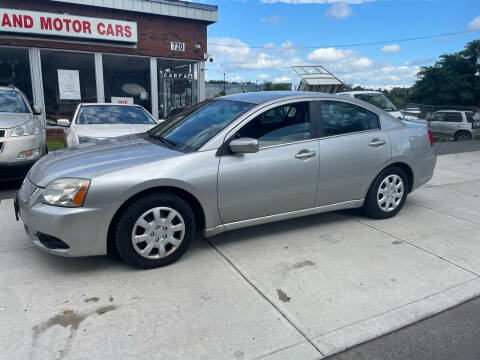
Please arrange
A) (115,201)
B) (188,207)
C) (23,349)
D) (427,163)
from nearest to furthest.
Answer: (23,349) < (115,201) < (188,207) < (427,163)

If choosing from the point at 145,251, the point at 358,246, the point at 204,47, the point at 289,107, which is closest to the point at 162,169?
the point at 145,251

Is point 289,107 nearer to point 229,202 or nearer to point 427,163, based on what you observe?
point 229,202

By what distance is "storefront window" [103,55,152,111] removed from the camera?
13922mm

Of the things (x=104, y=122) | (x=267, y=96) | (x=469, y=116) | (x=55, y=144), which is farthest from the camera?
(x=469, y=116)

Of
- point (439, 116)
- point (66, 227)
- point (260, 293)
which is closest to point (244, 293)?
point (260, 293)

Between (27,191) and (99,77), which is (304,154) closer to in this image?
(27,191)

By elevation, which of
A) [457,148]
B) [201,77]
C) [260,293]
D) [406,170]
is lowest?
[260,293]

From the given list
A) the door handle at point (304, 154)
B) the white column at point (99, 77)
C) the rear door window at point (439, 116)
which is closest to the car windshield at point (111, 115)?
the door handle at point (304, 154)

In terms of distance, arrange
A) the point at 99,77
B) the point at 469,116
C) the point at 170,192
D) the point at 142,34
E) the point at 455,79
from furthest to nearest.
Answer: the point at 455,79 < the point at 469,116 < the point at 142,34 < the point at 99,77 < the point at 170,192

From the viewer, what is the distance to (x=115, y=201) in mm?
3201

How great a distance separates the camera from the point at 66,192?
3148 millimetres

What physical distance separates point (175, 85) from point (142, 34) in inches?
88.3

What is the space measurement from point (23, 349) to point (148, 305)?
0.83 meters

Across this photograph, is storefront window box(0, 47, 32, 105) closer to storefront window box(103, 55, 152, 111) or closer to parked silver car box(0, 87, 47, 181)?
storefront window box(103, 55, 152, 111)
